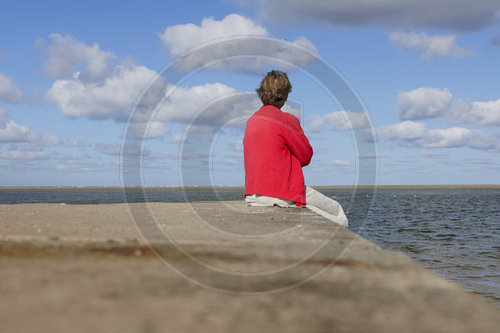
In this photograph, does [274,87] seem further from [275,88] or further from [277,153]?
[277,153]

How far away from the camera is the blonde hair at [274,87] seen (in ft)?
18.0

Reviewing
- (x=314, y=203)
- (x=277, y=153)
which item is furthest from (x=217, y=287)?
(x=314, y=203)

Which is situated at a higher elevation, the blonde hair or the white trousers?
the blonde hair

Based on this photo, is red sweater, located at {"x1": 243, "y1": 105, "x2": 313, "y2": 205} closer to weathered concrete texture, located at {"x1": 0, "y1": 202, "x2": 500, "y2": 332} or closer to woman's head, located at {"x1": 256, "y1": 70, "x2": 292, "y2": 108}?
woman's head, located at {"x1": 256, "y1": 70, "x2": 292, "y2": 108}

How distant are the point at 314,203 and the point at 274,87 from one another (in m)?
1.71

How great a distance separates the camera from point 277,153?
5.22 meters

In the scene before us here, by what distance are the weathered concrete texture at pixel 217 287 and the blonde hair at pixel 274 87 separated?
2992 mm

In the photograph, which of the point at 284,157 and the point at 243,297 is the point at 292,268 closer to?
the point at 243,297

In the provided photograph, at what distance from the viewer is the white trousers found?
Answer: 17.7ft

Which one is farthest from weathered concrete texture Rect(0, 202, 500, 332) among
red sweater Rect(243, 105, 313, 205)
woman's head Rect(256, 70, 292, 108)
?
woman's head Rect(256, 70, 292, 108)

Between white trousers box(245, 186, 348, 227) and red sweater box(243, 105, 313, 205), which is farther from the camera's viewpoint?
white trousers box(245, 186, 348, 227)

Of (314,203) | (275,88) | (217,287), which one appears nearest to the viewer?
(217,287)

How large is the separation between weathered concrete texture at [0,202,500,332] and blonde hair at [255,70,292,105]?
2.99 metres

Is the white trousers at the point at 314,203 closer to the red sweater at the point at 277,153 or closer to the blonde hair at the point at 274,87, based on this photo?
the red sweater at the point at 277,153
